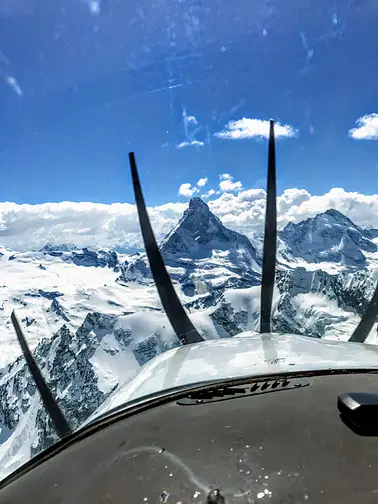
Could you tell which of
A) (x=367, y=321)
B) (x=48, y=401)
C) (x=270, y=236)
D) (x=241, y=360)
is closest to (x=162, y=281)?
(x=270, y=236)

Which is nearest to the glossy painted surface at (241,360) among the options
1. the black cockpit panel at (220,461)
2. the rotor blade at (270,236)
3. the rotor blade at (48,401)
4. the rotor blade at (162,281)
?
the black cockpit panel at (220,461)

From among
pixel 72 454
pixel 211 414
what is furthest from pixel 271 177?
pixel 72 454

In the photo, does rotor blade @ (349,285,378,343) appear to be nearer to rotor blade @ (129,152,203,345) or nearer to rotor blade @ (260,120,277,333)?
rotor blade @ (260,120,277,333)

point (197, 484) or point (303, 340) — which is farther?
point (303, 340)

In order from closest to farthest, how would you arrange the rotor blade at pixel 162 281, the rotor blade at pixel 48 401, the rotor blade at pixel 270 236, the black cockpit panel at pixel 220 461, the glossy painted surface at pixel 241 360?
the black cockpit panel at pixel 220 461, the glossy painted surface at pixel 241 360, the rotor blade at pixel 48 401, the rotor blade at pixel 162 281, the rotor blade at pixel 270 236

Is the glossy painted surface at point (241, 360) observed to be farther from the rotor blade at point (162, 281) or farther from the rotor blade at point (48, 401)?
the rotor blade at point (48, 401)

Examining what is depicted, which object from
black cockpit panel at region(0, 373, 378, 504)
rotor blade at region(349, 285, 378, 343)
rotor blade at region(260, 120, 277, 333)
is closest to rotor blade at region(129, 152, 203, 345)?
rotor blade at region(260, 120, 277, 333)

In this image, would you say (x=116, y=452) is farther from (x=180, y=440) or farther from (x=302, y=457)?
(x=302, y=457)
